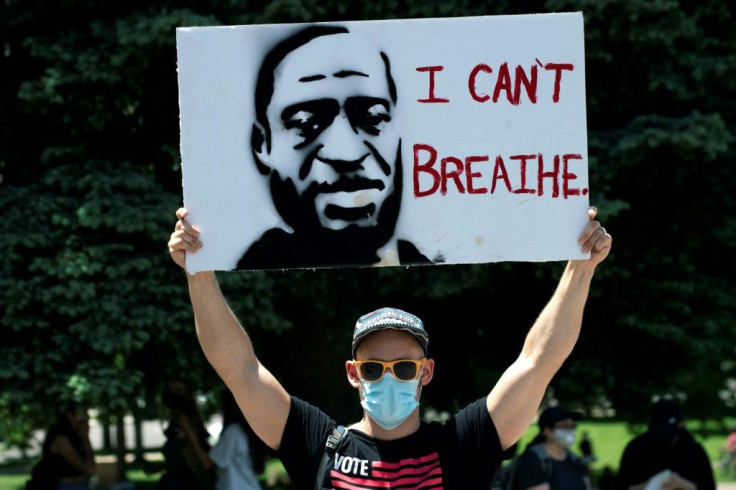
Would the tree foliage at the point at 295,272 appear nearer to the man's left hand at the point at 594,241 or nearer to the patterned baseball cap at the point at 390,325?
the patterned baseball cap at the point at 390,325

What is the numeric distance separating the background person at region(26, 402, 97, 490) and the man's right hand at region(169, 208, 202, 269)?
6324 mm

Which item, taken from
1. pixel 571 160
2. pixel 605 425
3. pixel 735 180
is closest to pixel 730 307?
pixel 735 180

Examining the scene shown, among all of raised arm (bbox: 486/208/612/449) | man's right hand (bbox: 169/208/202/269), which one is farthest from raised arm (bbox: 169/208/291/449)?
raised arm (bbox: 486/208/612/449)

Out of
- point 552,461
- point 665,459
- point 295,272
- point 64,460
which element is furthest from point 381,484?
point 295,272

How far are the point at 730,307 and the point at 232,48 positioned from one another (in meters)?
8.23

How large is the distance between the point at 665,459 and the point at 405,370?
4.90m

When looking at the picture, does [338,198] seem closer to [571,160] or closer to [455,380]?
[571,160]

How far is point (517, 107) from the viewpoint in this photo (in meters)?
4.16

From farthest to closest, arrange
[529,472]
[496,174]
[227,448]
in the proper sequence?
[227,448] → [529,472] → [496,174]

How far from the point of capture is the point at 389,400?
3904 mm

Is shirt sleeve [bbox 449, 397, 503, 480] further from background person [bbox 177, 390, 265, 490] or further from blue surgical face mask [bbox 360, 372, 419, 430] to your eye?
background person [bbox 177, 390, 265, 490]

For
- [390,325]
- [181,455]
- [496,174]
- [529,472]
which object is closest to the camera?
[390,325]

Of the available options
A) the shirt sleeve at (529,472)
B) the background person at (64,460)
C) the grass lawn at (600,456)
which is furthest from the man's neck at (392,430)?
the grass lawn at (600,456)

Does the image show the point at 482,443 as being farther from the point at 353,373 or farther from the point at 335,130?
the point at 335,130
